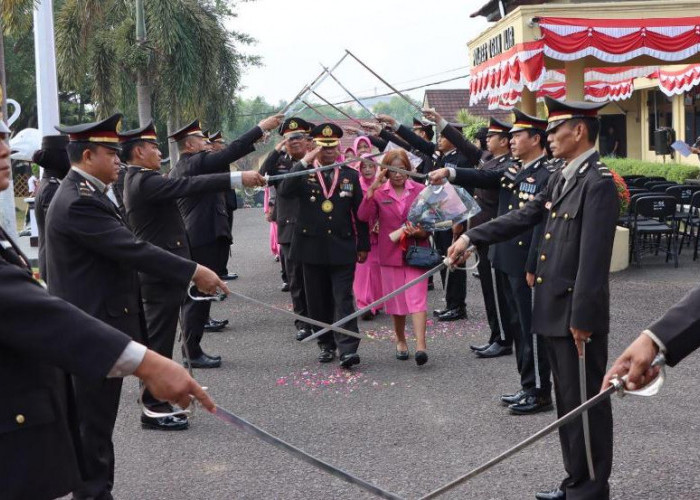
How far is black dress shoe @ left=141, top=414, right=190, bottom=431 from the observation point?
6.04m

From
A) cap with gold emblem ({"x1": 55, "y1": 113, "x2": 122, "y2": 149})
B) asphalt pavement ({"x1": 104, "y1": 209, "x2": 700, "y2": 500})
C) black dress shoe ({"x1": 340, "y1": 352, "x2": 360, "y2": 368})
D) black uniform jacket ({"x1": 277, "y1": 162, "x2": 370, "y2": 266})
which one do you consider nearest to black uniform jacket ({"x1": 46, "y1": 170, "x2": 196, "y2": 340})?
cap with gold emblem ({"x1": 55, "y1": 113, "x2": 122, "y2": 149})

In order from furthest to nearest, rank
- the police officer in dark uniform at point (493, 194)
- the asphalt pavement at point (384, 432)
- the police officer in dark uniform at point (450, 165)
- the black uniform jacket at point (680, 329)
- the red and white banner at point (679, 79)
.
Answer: the red and white banner at point (679, 79)
the police officer in dark uniform at point (450, 165)
the police officer in dark uniform at point (493, 194)
the asphalt pavement at point (384, 432)
the black uniform jacket at point (680, 329)

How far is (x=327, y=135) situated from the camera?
25.4 ft

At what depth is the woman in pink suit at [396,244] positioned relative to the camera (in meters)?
7.64

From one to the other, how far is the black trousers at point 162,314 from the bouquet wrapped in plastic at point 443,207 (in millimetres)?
2254

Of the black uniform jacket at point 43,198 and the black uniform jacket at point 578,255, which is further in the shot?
the black uniform jacket at point 43,198

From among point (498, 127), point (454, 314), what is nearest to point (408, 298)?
point (498, 127)

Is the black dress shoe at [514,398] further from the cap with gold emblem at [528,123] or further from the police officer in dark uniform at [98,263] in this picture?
the police officer in dark uniform at [98,263]

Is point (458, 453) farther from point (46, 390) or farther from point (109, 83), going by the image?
point (109, 83)

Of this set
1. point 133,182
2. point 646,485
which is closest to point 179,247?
point 133,182

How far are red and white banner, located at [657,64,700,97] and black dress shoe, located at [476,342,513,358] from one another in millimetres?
13089

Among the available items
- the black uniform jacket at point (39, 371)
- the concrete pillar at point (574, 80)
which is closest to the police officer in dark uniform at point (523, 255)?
the black uniform jacket at point (39, 371)

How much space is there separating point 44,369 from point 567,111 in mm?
2952

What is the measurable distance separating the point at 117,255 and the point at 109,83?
19252 mm
